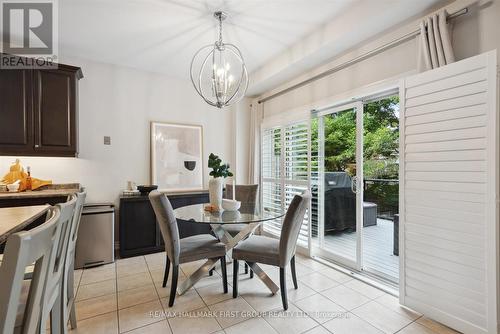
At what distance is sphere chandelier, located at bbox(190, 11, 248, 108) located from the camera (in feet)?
7.66

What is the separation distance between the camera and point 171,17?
2.45 m

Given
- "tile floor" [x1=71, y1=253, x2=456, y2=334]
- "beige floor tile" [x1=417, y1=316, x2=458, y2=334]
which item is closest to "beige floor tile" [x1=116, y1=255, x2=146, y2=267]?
"tile floor" [x1=71, y1=253, x2=456, y2=334]

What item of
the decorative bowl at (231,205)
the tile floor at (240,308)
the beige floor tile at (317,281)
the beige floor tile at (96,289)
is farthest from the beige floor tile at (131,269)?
A: the beige floor tile at (317,281)

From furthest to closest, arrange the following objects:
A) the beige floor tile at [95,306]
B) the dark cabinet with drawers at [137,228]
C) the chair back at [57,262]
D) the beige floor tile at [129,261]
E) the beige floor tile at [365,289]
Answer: the dark cabinet with drawers at [137,228] → the beige floor tile at [129,261] → the beige floor tile at [365,289] → the beige floor tile at [95,306] → the chair back at [57,262]

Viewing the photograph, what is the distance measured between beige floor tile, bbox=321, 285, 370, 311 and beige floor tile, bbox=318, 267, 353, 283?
155 millimetres

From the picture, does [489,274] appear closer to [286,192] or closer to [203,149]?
[286,192]

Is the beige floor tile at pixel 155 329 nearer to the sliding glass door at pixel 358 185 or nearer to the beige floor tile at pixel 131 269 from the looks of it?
the beige floor tile at pixel 131 269

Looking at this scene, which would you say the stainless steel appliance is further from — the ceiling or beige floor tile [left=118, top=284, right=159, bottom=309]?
the ceiling

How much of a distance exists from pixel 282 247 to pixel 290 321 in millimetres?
554

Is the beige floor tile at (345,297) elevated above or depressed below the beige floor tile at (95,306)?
below

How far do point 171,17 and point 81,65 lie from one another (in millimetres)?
1778

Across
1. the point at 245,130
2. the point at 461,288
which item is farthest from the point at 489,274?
the point at 245,130

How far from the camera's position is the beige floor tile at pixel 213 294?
2201 mm

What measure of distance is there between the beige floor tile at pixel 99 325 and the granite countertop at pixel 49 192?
4.99ft
